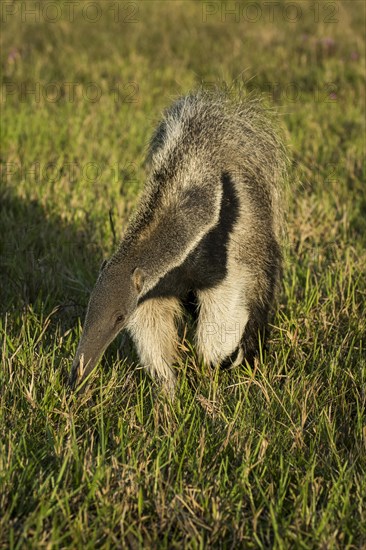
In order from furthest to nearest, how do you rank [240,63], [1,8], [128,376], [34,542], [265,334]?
1. [1,8]
2. [240,63]
3. [265,334]
4. [128,376]
5. [34,542]

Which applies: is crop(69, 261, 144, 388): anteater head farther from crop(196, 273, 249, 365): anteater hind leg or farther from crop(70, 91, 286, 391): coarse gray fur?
crop(196, 273, 249, 365): anteater hind leg

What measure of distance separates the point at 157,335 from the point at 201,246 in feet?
1.87

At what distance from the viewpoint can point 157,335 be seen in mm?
4320

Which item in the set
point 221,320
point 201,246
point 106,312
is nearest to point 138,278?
point 106,312

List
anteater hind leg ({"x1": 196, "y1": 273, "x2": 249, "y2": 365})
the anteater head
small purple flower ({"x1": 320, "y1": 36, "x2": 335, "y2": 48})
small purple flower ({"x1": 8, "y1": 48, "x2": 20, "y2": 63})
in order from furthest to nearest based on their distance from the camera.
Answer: small purple flower ({"x1": 320, "y1": 36, "x2": 335, "y2": 48}), small purple flower ({"x1": 8, "y1": 48, "x2": 20, "y2": 63}), anteater hind leg ({"x1": 196, "y1": 273, "x2": 249, "y2": 365}), the anteater head

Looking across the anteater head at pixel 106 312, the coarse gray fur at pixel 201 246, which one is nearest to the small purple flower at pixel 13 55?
the coarse gray fur at pixel 201 246

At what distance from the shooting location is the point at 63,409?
3.90 meters

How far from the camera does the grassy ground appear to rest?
128 inches

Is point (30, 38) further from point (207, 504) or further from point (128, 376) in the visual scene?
point (207, 504)

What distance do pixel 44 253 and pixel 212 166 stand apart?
6.57ft

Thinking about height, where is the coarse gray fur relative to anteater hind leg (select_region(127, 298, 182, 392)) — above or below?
above

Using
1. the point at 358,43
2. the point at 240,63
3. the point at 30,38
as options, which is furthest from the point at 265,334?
the point at 30,38

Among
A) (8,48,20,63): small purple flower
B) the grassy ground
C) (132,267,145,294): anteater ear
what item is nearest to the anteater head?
(132,267,145,294): anteater ear

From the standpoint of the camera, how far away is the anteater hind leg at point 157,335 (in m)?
4.27
